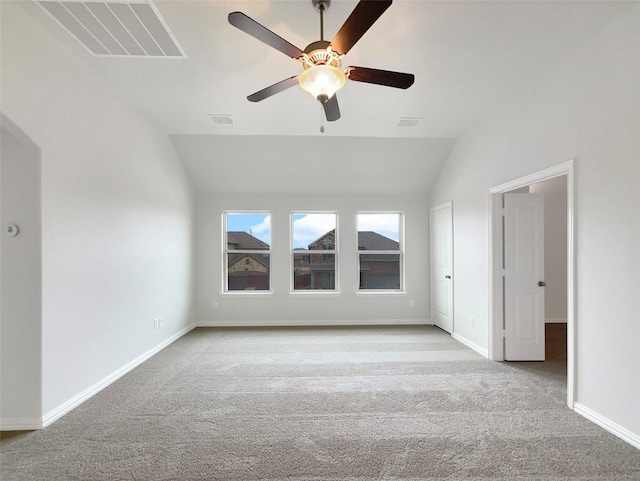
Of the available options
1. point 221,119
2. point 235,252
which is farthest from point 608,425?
point 235,252

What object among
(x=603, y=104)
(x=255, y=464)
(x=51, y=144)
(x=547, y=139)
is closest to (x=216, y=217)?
(x=51, y=144)

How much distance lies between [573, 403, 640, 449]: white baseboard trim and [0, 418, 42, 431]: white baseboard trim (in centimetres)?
427

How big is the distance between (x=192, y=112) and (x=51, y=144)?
1.58 metres

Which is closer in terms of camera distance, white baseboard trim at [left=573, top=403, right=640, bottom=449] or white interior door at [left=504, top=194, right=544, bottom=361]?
white baseboard trim at [left=573, top=403, right=640, bottom=449]

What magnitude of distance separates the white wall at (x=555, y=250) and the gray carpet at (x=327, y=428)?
2514 millimetres

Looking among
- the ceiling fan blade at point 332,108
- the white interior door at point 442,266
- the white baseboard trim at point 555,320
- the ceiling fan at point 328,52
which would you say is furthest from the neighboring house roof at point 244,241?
the white baseboard trim at point 555,320

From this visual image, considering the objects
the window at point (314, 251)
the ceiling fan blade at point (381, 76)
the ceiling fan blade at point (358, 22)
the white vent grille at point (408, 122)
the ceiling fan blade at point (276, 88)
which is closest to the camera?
the ceiling fan blade at point (358, 22)

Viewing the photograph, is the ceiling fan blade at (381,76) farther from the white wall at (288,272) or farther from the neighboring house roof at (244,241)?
the neighboring house roof at (244,241)

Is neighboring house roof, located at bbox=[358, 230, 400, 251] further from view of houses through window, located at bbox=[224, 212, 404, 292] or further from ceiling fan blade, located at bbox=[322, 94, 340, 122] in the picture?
ceiling fan blade, located at bbox=[322, 94, 340, 122]

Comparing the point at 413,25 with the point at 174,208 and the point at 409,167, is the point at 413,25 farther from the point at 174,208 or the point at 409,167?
the point at 174,208

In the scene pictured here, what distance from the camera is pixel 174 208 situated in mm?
4707

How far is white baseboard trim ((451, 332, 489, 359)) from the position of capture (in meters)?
3.97

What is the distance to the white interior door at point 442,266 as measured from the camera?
494 centimetres

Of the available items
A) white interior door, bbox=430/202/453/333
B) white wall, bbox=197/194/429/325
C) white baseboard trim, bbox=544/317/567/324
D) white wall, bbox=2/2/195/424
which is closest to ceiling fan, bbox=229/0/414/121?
white wall, bbox=2/2/195/424
